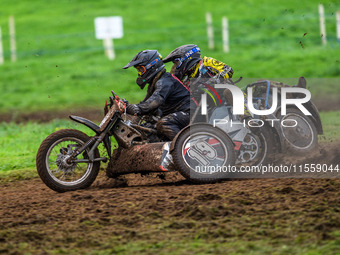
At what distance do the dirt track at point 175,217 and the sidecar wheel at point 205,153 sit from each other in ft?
0.64

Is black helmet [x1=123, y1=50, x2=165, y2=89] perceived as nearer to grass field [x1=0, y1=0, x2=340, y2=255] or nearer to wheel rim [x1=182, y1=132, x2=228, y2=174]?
wheel rim [x1=182, y1=132, x2=228, y2=174]

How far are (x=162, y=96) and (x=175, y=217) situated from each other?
2.59m

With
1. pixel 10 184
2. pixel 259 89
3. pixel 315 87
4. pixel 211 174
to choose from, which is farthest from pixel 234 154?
Answer: pixel 315 87

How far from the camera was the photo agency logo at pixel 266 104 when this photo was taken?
29.1ft

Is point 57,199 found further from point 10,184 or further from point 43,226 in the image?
point 10,184

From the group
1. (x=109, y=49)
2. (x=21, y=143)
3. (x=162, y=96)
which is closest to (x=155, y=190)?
(x=162, y=96)

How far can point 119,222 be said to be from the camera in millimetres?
6500

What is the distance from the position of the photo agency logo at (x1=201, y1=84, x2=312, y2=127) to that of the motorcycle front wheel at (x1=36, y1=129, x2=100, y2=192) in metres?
1.69

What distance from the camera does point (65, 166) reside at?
8.30m

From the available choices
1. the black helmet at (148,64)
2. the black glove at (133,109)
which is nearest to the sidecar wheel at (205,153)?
the black glove at (133,109)

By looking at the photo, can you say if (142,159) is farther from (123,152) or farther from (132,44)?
(132,44)

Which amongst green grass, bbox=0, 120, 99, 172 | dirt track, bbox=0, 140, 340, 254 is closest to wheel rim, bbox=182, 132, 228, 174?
dirt track, bbox=0, 140, 340, 254

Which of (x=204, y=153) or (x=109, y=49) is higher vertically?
(x=109, y=49)

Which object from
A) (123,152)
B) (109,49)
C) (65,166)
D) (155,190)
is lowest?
(155,190)
